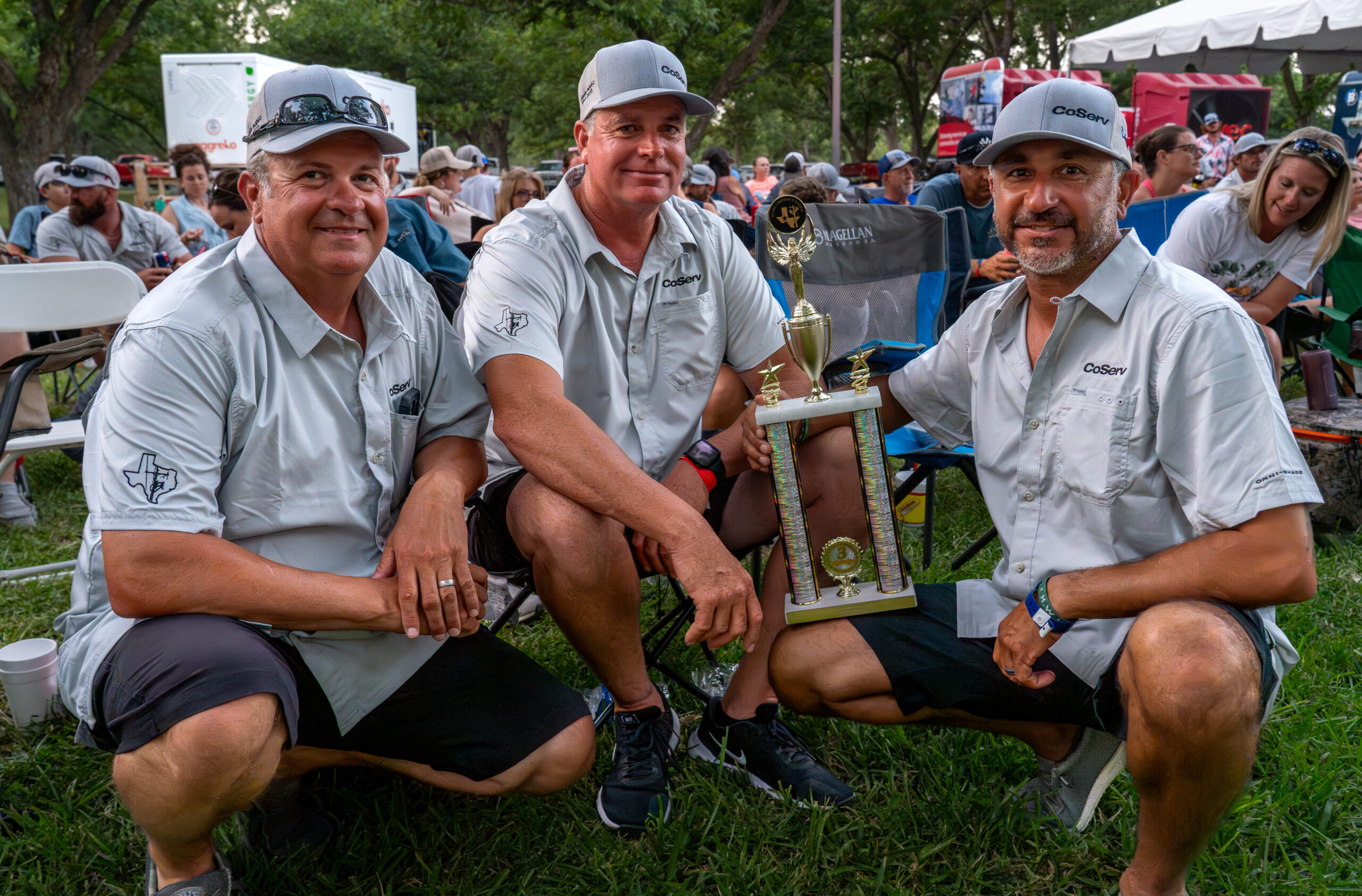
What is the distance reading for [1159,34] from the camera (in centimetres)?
1181

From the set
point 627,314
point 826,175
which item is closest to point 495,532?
point 627,314

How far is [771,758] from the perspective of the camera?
8.15 feet

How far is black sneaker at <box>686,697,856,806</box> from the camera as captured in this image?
2.42 meters

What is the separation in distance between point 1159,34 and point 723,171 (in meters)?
5.48

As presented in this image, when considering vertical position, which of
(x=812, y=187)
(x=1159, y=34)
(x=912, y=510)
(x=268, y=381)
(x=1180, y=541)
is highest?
(x=1159, y=34)

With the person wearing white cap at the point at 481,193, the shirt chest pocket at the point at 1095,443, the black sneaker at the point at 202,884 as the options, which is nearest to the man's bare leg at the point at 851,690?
the shirt chest pocket at the point at 1095,443

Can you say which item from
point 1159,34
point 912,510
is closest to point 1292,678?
point 912,510

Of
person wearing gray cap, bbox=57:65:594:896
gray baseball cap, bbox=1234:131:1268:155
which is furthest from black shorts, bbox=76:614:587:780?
gray baseball cap, bbox=1234:131:1268:155

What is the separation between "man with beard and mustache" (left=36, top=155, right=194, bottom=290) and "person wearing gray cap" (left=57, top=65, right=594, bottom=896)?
5004 mm

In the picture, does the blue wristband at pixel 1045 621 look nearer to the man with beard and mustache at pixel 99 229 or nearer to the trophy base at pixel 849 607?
the trophy base at pixel 849 607

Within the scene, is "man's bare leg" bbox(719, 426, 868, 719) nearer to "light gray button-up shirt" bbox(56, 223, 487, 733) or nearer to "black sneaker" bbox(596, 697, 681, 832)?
"black sneaker" bbox(596, 697, 681, 832)

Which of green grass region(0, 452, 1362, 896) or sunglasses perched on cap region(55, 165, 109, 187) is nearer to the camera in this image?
green grass region(0, 452, 1362, 896)

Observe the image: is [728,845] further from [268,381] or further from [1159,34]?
[1159,34]

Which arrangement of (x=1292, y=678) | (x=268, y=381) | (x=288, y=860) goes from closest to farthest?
(x=268, y=381) → (x=288, y=860) → (x=1292, y=678)
